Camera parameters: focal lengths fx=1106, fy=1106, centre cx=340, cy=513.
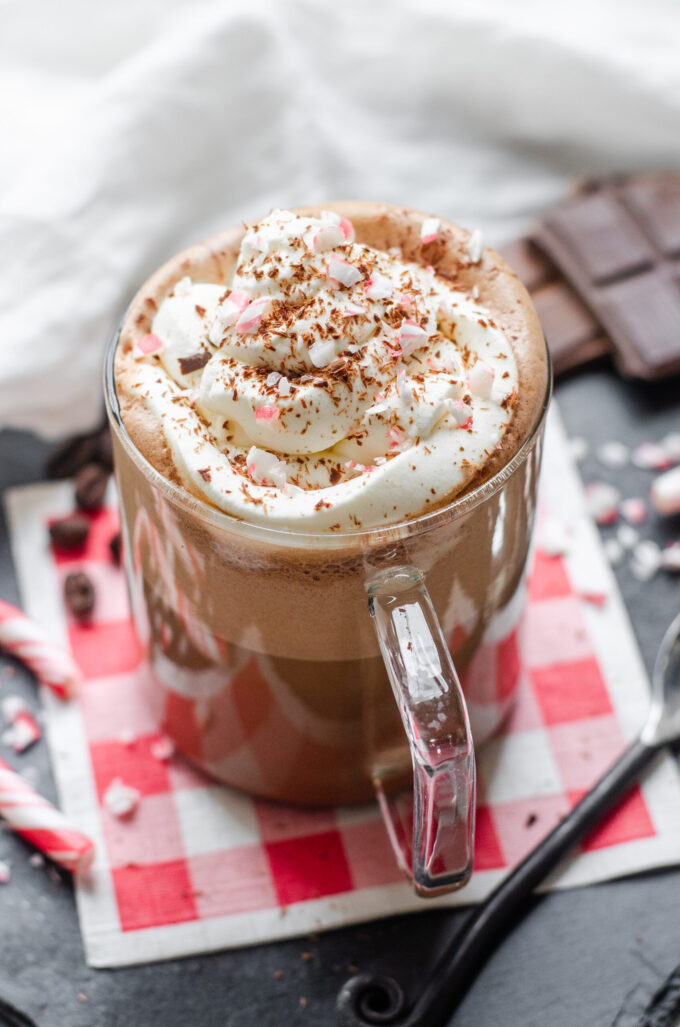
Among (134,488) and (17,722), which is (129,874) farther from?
(134,488)

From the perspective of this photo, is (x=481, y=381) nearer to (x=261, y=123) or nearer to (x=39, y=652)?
(x=39, y=652)

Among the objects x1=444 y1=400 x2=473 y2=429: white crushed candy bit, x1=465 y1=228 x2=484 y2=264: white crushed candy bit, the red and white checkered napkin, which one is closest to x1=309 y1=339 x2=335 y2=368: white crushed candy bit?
x1=444 y1=400 x2=473 y2=429: white crushed candy bit

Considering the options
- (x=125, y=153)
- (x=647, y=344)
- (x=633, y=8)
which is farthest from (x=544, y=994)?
(x=633, y=8)

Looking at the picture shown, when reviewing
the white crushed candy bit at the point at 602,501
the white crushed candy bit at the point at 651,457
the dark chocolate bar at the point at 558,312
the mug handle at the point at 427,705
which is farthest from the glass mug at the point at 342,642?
the dark chocolate bar at the point at 558,312

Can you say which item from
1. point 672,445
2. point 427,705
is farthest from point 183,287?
point 672,445

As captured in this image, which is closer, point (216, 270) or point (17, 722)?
point (216, 270)

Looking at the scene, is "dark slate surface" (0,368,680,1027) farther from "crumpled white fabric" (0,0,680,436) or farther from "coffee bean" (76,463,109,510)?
"crumpled white fabric" (0,0,680,436)

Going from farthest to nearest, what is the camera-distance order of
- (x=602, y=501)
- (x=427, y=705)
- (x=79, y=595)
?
(x=602, y=501) < (x=79, y=595) < (x=427, y=705)
